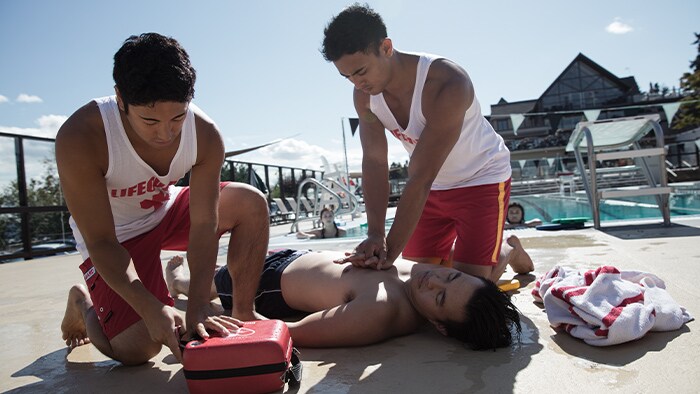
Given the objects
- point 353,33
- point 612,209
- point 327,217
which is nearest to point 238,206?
point 353,33

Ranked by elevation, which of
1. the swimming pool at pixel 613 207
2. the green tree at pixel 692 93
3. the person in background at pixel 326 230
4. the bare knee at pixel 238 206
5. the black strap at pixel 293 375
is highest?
the green tree at pixel 692 93

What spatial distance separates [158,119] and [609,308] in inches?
64.8

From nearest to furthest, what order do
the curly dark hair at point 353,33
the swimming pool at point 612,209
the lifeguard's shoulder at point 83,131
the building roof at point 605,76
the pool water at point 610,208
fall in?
the lifeguard's shoulder at point 83,131, the curly dark hair at point 353,33, the swimming pool at point 612,209, the pool water at point 610,208, the building roof at point 605,76

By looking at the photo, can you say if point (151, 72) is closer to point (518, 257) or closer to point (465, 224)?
point (465, 224)

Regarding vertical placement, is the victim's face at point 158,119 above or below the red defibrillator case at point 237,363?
above

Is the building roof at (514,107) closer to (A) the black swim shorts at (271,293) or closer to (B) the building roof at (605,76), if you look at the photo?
(B) the building roof at (605,76)

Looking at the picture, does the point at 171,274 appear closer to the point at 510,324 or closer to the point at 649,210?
the point at 510,324

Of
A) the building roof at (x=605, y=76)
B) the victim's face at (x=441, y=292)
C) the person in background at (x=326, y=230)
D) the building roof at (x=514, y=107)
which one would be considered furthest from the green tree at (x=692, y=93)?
the victim's face at (x=441, y=292)

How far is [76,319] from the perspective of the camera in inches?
77.9

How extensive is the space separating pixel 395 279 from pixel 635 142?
17.0 ft

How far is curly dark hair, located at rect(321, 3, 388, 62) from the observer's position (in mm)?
1896

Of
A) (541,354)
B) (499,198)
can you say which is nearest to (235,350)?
(541,354)

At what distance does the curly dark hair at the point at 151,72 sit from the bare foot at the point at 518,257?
2074 mm

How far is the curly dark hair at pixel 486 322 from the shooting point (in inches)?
61.8
